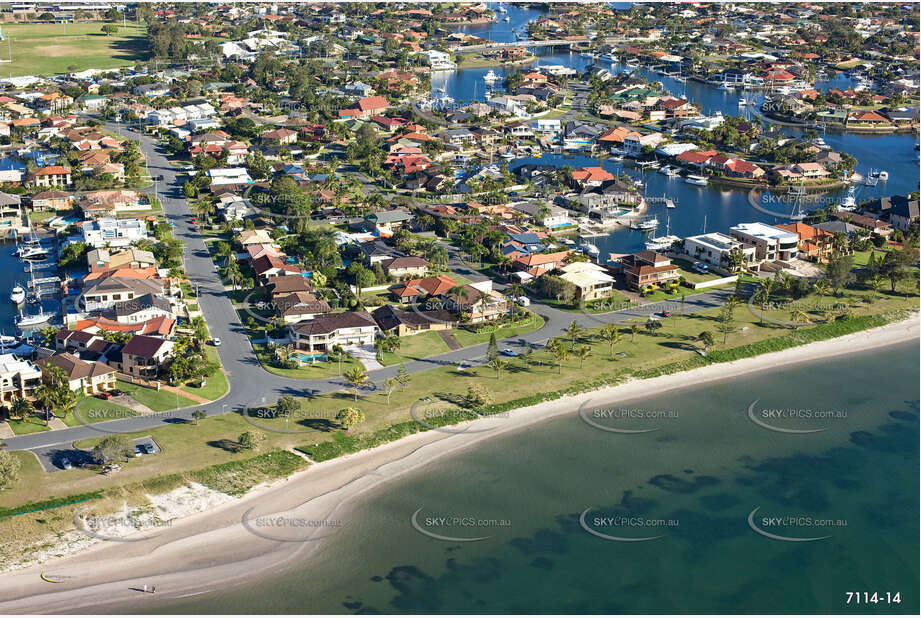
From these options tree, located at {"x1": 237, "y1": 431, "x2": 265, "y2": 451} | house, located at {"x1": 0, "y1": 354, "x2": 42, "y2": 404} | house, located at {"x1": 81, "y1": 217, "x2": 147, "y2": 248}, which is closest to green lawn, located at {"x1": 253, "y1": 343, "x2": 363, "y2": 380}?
tree, located at {"x1": 237, "y1": 431, "x2": 265, "y2": 451}

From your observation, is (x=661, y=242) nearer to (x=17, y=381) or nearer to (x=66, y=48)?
(x=17, y=381)

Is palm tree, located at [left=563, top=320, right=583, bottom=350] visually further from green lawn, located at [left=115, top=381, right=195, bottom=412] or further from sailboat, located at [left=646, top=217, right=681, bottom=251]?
green lawn, located at [left=115, top=381, right=195, bottom=412]

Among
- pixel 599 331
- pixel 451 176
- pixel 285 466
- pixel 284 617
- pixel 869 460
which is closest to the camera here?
pixel 284 617

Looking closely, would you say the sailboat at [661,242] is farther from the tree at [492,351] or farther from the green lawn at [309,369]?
the green lawn at [309,369]

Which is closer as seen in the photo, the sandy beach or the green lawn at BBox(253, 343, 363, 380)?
the sandy beach

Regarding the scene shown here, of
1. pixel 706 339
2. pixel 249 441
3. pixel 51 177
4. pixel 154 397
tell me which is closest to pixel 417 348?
pixel 249 441

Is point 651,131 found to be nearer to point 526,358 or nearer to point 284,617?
point 526,358

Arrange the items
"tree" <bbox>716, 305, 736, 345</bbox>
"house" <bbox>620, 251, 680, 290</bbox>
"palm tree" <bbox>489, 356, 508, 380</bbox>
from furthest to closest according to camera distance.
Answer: "house" <bbox>620, 251, 680, 290</bbox>
"tree" <bbox>716, 305, 736, 345</bbox>
"palm tree" <bbox>489, 356, 508, 380</bbox>

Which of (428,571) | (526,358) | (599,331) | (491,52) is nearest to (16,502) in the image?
(428,571)
